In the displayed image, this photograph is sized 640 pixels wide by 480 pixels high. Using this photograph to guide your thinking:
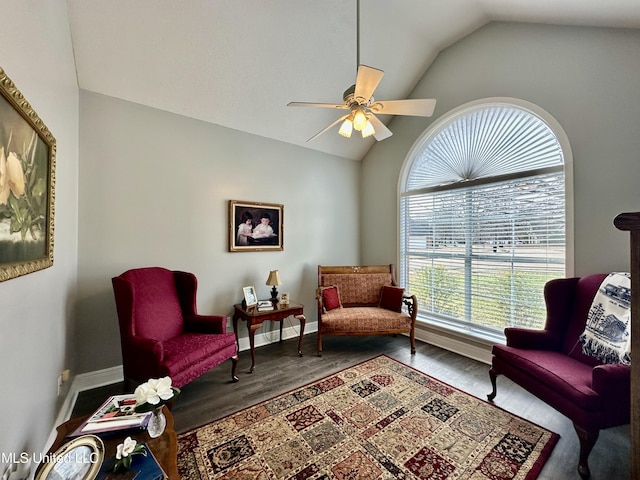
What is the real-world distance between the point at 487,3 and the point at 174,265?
4209 mm

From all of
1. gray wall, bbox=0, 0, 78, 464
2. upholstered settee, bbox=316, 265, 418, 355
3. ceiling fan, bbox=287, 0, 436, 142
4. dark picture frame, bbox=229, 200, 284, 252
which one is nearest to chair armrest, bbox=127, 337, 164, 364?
gray wall, bbox=0, 0, 78, 464

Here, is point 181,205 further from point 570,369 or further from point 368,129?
point 570,369

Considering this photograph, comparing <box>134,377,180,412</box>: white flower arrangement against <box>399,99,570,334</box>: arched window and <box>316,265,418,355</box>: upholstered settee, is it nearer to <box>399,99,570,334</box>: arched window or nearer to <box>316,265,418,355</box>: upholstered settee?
<box>316,265,418,355</box>: upholstered settee

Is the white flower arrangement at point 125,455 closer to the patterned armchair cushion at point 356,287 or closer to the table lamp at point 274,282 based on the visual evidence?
the table lamp at point 274,282

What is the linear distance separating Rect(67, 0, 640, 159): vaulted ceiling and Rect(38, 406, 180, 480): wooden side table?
9.16 ft

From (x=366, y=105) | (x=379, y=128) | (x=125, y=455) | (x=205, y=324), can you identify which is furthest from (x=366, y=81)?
(x=205, y=324)

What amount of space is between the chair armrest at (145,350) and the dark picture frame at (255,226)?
55.6 inches

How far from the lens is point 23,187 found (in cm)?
120

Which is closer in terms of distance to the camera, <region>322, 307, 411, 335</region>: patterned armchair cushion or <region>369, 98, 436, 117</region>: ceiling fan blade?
<region>369, 98, 436, 117</region>: ceiling fan blade

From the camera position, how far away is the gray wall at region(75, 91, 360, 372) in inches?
95.4

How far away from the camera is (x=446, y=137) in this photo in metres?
3.42

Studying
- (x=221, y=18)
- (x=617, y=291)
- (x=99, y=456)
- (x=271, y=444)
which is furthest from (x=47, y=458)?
(x=617, y=291)

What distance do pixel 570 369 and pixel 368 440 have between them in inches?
60.3

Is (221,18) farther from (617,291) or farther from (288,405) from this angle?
(617,291)
